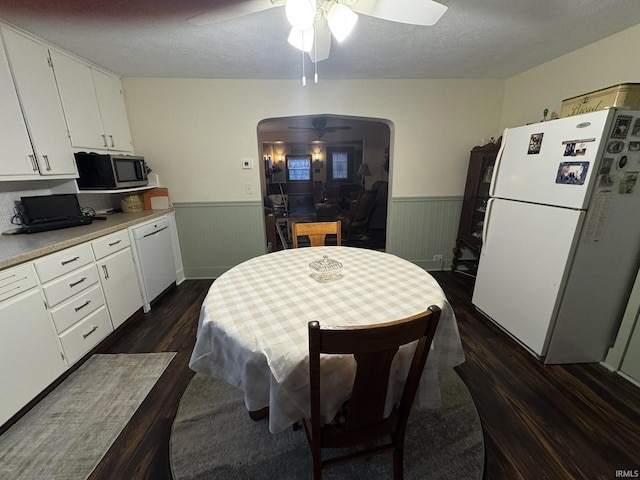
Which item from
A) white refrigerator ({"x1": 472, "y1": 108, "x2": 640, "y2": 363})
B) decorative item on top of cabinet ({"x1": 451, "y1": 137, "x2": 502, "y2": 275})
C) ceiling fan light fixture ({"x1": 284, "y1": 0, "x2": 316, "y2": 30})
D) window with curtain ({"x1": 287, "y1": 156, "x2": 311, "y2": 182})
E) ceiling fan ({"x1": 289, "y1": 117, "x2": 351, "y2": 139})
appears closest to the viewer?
ceiling fan light fixture ({"x1": 284, "y1": 0, "x2": 316, "y2": 30})

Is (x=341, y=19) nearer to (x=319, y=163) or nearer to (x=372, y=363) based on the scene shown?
(x=372, y=363)

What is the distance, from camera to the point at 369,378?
828mm

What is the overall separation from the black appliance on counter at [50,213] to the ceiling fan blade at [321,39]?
7.40ft

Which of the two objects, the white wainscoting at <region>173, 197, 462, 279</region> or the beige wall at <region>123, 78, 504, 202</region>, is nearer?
the beige wall at <region>123, 78, 504, 202</region>

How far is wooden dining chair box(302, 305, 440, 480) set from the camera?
2.35 feet

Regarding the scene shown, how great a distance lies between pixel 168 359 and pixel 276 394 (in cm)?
151

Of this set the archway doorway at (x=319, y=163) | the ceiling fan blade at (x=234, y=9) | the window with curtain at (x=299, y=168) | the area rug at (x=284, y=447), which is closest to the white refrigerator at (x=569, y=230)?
the area rug at (x=284, y=447)

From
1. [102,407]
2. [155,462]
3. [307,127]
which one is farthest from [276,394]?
[307,127]

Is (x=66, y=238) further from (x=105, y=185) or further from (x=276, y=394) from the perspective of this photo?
(x=276, y=394)

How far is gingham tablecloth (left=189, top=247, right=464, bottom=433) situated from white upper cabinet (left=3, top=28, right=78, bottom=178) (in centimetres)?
182

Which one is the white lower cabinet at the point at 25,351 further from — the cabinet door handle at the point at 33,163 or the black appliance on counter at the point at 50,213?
the cabinet door handle at the point at 33,163

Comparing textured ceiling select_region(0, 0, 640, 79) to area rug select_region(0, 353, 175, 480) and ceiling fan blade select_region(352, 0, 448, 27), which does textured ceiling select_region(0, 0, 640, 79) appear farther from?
area rug select_region(0, 353, 175, 480)

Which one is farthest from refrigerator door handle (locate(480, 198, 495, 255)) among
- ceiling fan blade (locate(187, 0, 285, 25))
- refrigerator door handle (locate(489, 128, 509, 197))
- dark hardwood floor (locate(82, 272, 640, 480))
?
ceiling fan blade (locate(187, 0, 285, 25))

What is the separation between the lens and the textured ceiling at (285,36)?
157 cm
